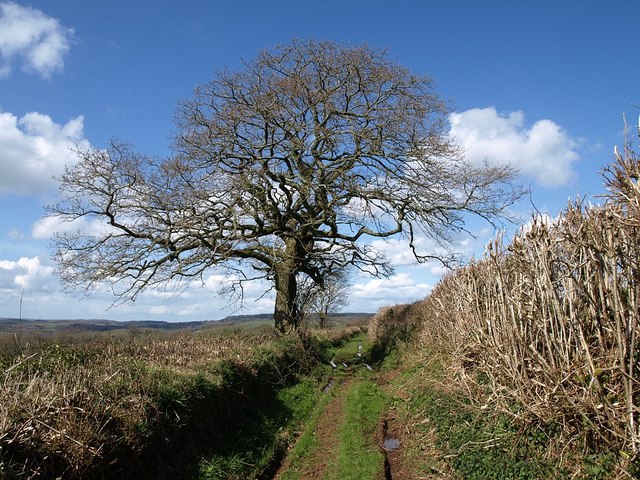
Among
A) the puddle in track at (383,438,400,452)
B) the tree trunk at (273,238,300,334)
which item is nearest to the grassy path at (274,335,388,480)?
the puddle in track at (383,438,400,452)

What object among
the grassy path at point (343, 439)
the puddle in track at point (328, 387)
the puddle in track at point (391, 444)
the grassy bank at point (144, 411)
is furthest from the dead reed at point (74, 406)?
the puddle in track at point (328, 387)

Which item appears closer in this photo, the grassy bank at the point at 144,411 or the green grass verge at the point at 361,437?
A: the grassy bank at the point at 144,411

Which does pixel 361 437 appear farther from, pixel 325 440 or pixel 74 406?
pixel 74 406

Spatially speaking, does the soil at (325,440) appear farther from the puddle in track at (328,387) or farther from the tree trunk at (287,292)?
the tree trunk at (287,292)

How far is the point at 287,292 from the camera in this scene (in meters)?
19.4

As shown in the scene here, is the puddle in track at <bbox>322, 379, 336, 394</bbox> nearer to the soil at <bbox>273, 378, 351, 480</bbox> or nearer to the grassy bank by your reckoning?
the soil at <bbox>273, 378, 351, 480</bbox>

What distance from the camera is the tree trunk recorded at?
18969 millimetres

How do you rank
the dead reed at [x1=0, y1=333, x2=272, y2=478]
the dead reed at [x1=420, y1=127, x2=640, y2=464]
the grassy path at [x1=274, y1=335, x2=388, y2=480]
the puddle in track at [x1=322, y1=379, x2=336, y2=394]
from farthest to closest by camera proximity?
the puddle in track at [x1=322, y1=379, x2=336, y2=394], the grassy path at [x1=274, y1=335, x2=388, y2=480], the dead reed at [x1=0, y1=333, x2=272, y2=478], the dead reed at [x1=420, y1=127, x2=640, y2=464]

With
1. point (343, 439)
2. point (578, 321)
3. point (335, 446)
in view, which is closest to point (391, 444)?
point (343, 439)

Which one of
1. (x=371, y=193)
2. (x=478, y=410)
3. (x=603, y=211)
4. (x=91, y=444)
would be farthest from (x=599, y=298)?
(x=371, y=193)

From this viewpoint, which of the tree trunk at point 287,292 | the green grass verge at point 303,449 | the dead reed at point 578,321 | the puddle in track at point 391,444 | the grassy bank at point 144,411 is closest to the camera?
the dead reed at point 578,321

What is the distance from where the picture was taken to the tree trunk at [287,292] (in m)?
19.0

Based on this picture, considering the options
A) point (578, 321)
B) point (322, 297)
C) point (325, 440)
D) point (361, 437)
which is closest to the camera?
point (578, 321)

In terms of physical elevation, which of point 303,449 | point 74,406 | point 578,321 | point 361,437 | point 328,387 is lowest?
point 303,449
